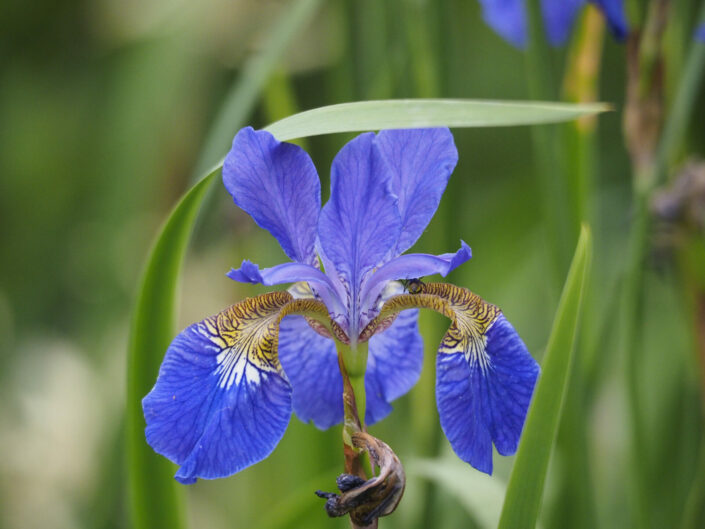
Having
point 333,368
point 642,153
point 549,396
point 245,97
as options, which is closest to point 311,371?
point 333,368

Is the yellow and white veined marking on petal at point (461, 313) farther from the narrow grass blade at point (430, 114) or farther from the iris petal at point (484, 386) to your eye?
the narrow grass blade at point (430, 114)

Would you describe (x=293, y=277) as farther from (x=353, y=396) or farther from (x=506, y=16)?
(x=506, y=16)

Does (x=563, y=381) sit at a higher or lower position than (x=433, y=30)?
lower

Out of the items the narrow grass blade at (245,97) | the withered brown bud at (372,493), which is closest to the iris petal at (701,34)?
the narrow grass blade at (245,97)

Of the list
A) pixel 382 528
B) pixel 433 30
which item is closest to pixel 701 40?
pixel 433 30

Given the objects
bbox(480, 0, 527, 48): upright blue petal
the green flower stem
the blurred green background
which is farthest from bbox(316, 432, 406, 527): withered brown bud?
bbox(480, 0, 527, 48): upright blue petal

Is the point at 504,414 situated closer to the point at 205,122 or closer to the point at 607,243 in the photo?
the point at 607,243
